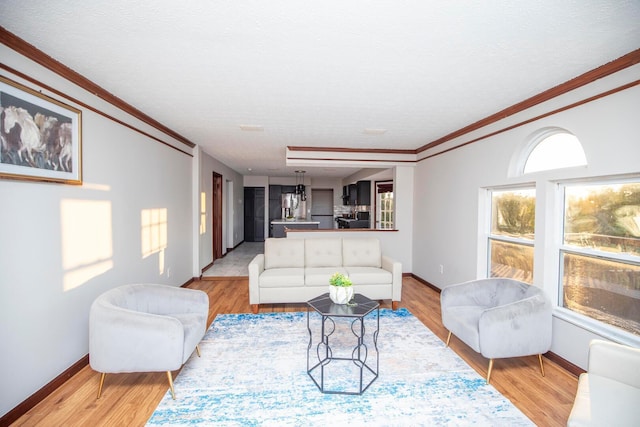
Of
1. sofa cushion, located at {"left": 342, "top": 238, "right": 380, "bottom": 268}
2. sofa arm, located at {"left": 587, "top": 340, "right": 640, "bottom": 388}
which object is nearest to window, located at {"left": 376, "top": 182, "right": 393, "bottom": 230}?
sofa cushion, located at {"left": 342, "top": 238, "right": 380, "bottom": 268}

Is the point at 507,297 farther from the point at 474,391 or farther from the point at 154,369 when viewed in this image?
the point at 154,369

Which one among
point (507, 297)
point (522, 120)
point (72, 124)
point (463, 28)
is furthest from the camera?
point (522, 120)

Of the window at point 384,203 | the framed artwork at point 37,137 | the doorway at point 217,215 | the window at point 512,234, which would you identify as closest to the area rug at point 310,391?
the window at point 512,234

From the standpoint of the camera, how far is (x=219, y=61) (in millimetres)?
2236

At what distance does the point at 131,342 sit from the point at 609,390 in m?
2.95

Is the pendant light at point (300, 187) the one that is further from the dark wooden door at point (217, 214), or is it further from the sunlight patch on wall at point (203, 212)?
the sunlight patch on wall at point (203, 212)

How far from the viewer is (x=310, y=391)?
2.30m

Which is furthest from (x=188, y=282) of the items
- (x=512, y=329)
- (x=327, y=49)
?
(x=512, y=329)

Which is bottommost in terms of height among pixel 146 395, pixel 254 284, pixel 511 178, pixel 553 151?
pixel 146 395

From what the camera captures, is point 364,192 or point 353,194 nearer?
point 364,192

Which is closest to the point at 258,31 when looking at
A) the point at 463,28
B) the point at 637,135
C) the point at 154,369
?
the point at 463,28

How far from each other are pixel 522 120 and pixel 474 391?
267 centimetres

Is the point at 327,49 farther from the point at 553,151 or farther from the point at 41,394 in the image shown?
the point at 41,394

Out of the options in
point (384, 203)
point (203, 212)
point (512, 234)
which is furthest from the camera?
point (384, 203)
